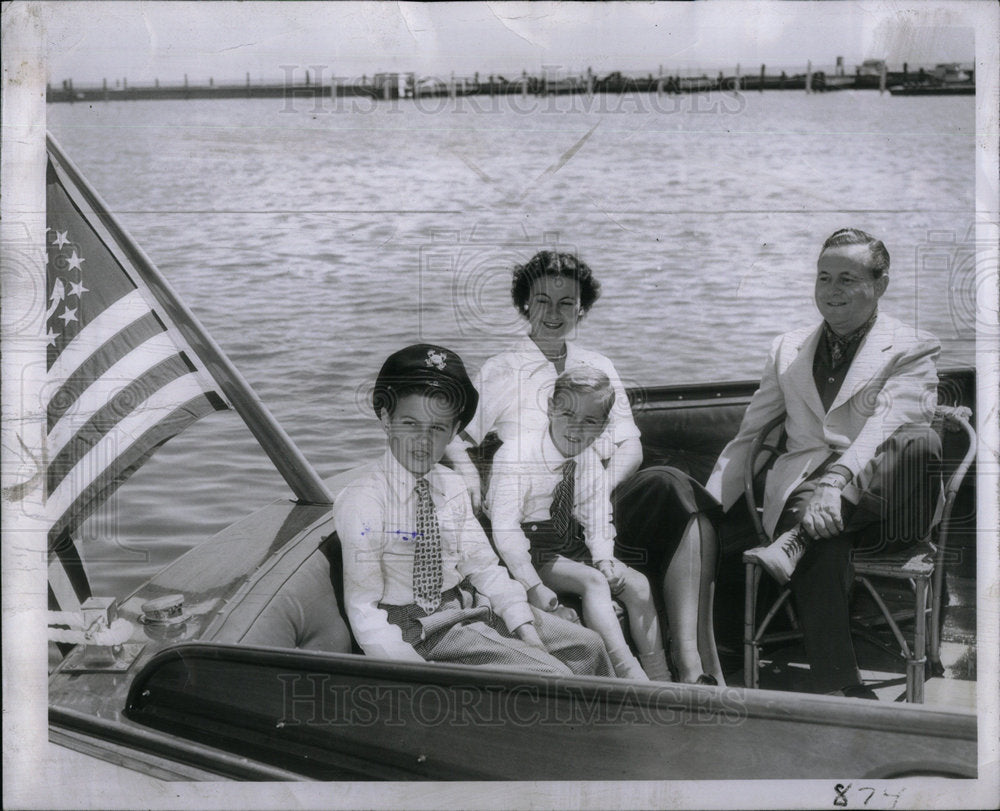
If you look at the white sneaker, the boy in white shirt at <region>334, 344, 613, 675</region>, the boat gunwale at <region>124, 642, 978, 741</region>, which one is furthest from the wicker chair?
the boy in white shirt at <region>334, 344, 613, 675</region>

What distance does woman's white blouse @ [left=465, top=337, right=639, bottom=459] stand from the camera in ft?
8.80

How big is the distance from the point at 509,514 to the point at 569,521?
143 millimetres

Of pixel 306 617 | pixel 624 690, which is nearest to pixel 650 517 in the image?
pixel 624 690

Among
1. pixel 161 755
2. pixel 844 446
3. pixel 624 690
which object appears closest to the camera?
pixel 624 690

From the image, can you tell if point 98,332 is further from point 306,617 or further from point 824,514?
point 824,514

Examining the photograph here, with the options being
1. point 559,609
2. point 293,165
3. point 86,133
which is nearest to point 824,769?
point 559,609

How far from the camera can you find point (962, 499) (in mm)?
2732

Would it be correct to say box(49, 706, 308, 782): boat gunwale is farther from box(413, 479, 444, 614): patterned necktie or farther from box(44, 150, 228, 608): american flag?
box(413, 479, 444, 614): patterned necktie

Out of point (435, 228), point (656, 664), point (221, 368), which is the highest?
point (435, 228)

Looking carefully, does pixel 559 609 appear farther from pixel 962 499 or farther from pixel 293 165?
pixel 293 165

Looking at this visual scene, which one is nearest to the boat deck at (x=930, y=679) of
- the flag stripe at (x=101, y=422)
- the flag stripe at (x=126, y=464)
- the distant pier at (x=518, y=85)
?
the distant pier at (x=518, y=85)

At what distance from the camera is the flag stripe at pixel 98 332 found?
8.91 feet

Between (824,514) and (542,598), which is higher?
(824,514)

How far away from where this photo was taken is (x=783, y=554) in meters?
2.68
